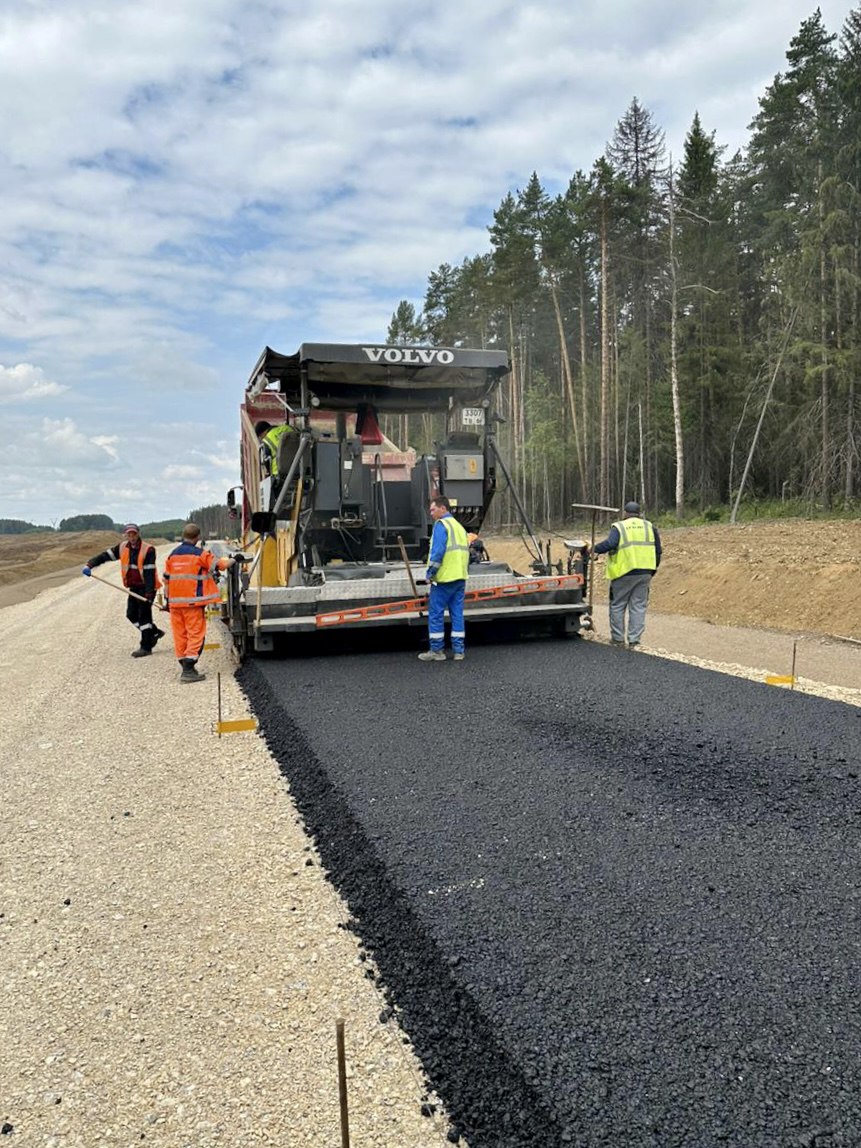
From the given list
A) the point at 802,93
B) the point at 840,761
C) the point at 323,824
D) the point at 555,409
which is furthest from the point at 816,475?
the point at 323,824

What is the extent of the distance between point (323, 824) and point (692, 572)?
39.4ft

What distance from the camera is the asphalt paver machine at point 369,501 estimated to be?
7309 mm

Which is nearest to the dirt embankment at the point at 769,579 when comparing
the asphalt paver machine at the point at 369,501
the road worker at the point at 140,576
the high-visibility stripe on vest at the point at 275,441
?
the asphalt paver machine at the point at 369,501

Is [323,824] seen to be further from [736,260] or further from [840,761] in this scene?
[736,260]

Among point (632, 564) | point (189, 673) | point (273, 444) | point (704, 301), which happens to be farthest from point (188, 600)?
point (704, 301)

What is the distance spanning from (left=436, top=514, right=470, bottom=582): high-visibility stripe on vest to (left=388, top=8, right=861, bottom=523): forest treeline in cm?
1732

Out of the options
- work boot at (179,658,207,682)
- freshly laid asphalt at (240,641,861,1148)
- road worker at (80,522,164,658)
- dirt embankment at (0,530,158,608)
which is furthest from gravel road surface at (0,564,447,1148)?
dirt embankment at (0,530,158,608)

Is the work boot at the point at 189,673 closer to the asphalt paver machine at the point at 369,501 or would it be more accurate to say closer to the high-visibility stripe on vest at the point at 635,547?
the asphalt paver machine at the point at 369,501

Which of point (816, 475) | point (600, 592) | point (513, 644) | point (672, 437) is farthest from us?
point (672, 437)

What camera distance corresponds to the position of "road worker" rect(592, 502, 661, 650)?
8.11 m

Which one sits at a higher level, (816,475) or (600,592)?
(816,475)

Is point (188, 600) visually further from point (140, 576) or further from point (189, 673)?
point (140, 576)

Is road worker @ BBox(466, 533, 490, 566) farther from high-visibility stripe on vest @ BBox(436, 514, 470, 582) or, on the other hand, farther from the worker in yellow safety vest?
the worker in yellow safety vest

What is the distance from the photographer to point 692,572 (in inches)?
567
